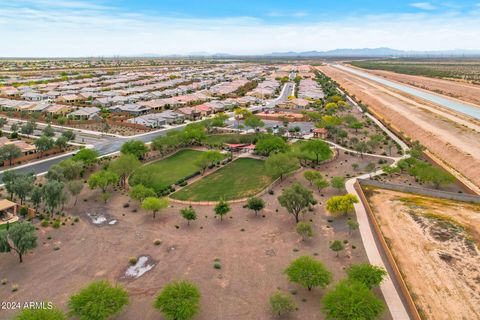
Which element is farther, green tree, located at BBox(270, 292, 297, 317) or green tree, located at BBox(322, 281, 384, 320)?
green tree, located at BBox(270, 292, 297, 317)

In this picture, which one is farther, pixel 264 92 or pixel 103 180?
pixel 264 92

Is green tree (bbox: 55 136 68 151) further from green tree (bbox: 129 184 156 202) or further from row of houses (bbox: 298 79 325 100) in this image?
row of houses (bbox: 298 79 325 100)

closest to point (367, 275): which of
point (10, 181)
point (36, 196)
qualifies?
point (36, 196)

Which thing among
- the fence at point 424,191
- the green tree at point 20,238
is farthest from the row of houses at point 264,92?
the green tree at point 20,238

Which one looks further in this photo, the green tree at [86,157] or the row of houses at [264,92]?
the row of houses at [264,92]

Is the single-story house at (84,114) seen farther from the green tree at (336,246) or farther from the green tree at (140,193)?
the green tree at (336,246)

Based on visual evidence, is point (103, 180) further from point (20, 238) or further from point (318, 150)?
point (318, 150)

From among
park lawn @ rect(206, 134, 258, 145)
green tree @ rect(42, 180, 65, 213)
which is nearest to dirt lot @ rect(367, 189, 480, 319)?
park lawn @ rect(206, 134, 258, 145)
